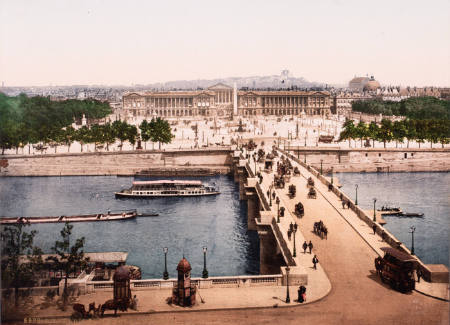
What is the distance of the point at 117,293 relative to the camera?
103ft

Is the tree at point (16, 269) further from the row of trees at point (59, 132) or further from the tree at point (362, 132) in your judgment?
the tree at point (362, 132)

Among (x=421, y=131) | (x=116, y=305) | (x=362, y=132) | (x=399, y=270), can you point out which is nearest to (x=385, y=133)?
(x=362, y=132)

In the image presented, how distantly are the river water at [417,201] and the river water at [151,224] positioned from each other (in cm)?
1589

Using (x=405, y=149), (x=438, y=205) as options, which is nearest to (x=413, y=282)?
(x=438, y=205)

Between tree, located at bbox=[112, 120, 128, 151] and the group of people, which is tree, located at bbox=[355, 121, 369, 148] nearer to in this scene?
tree, located at bbox=[112, 120, 128, 151]

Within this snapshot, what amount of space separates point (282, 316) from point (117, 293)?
28.5 feet

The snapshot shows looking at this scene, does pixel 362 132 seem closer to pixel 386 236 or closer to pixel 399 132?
pixel 399 132

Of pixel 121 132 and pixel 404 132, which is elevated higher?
pixel 404 132

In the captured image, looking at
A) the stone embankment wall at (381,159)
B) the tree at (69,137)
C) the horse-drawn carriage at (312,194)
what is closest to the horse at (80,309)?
the horse-drawn carriage at (312,194)

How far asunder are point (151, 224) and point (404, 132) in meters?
72.6

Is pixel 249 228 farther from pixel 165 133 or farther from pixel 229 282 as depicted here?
pixel 165 133

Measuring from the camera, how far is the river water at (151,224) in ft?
184

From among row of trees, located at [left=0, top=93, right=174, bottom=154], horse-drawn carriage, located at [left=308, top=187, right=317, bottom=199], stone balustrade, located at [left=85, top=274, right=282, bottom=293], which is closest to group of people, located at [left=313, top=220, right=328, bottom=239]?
stone balustrade, located at [left=85, top=274, right=282, bottom=293]

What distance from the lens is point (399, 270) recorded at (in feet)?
112
